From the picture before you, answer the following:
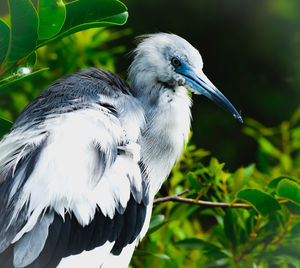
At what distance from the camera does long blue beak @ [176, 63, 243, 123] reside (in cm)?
172

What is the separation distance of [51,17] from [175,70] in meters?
0.60

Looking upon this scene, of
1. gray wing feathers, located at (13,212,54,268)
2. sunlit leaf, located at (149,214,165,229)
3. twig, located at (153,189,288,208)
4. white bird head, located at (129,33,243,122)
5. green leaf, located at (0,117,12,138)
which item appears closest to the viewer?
gray wing feathers, located at (13,212,54,268)

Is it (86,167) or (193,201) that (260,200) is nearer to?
(193,201)

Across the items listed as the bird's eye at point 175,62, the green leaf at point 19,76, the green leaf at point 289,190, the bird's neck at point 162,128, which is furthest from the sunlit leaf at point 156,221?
the green leaf at point 19,76

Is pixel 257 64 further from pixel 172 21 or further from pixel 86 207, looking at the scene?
pixel 86 207

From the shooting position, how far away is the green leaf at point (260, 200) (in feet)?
4.79

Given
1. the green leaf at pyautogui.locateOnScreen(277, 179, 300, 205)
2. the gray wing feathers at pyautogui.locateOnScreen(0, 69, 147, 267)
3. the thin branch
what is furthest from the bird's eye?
the green leaf at pyautogui.locateOnScreen(277, 179, 300, 205)

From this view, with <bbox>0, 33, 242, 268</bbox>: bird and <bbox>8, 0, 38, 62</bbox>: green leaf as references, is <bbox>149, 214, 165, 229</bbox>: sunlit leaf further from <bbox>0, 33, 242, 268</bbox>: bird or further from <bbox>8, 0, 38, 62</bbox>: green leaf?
<bbox>8, 0, 38, 62</bbox>: green leaf

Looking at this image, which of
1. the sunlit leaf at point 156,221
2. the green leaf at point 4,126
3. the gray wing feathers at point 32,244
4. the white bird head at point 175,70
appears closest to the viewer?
the gray wing feathers at point 32,244

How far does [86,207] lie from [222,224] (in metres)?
0.57

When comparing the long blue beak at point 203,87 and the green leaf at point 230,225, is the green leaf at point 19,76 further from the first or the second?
the green leaf at point 230,225

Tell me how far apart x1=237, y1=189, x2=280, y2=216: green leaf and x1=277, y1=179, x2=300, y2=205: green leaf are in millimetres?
33

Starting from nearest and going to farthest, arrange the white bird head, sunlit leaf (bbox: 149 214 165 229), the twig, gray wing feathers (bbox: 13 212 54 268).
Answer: gray wing feathers (bbox: 13 212 54 268), the twig, sunlit leaf (bbox: 149 214 165 229), the white bird head

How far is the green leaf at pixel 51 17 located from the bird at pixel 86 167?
0.27m
